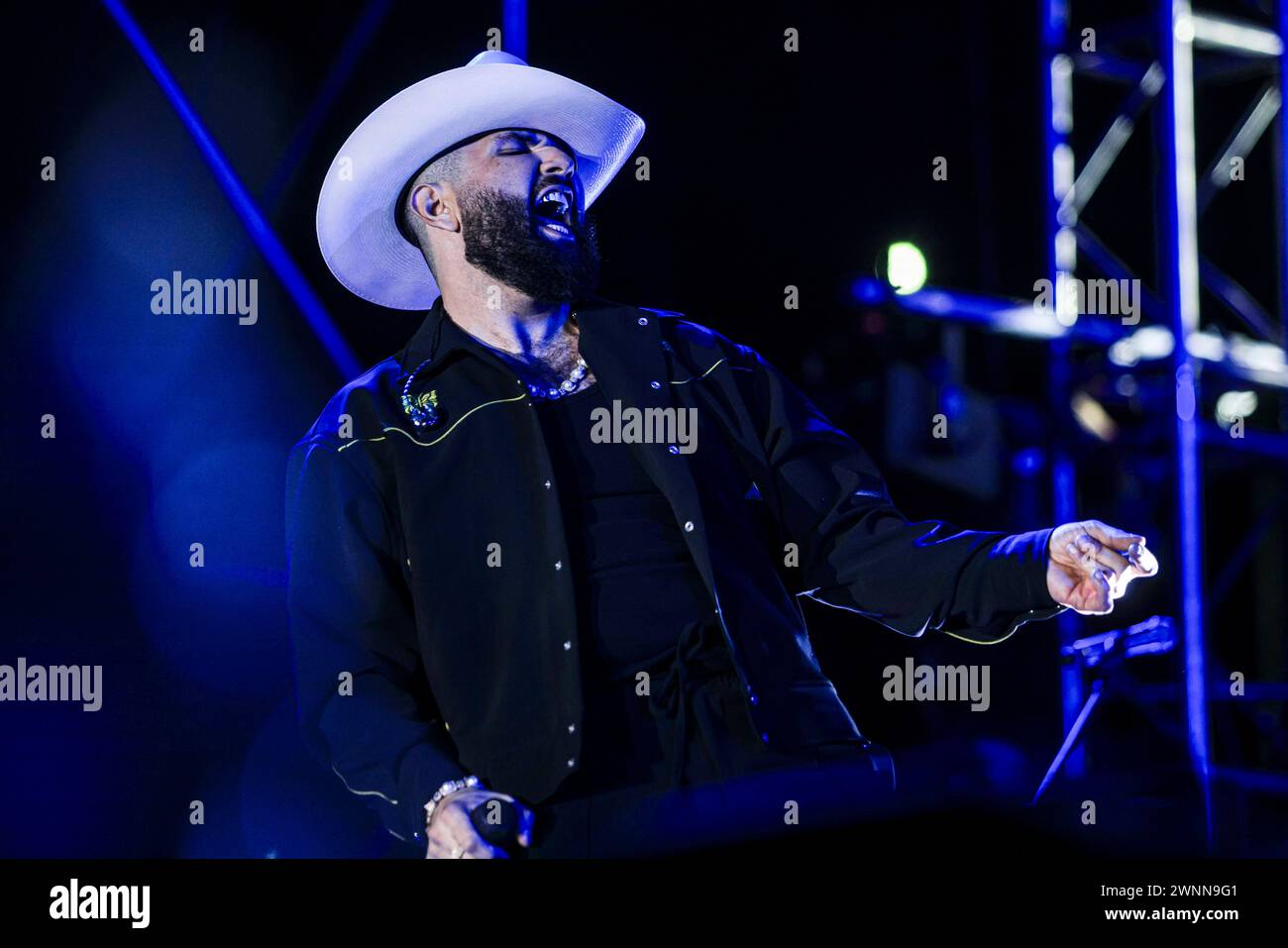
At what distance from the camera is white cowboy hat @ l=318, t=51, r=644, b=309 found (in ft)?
8.54

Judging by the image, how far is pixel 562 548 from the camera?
2.38 m

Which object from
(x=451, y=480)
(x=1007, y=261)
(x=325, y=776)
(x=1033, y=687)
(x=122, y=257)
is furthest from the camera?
(x=1007, y=261)

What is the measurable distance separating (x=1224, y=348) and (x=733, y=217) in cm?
145

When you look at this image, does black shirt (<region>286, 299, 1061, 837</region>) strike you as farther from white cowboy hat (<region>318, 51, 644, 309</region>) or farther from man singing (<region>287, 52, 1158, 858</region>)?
white cowboy hat (<region>318, 51, 644, 309</region>)

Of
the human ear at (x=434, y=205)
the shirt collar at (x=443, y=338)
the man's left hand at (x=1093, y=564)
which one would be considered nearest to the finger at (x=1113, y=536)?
the man's left hand at (x=1093, y=564)

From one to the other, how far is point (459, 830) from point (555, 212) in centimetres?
120

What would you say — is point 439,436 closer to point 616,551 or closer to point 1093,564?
point 616,551

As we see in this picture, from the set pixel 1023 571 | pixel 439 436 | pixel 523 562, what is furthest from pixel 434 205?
pixel 1023 571

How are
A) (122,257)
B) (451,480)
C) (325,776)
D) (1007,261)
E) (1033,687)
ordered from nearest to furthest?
(451,480), (325,776), (122,257), (1033,687), (1007,261)

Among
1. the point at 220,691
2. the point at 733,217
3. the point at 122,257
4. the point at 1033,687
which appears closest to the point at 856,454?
the point at 733,217

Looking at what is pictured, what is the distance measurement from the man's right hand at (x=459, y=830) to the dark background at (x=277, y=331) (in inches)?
19.9
